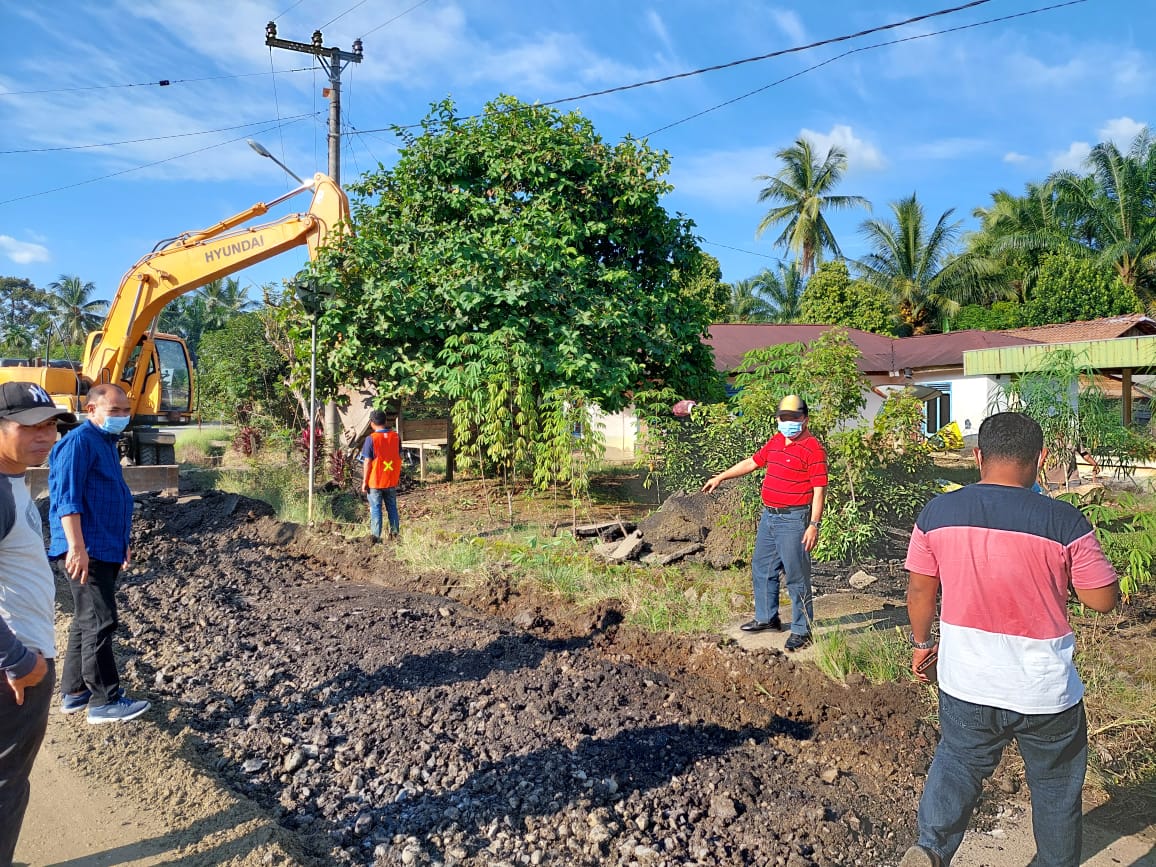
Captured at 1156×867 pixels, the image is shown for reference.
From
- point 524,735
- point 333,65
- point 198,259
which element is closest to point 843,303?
point 333,65

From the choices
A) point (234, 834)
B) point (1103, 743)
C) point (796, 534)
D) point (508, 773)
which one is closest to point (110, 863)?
point (234, 834)

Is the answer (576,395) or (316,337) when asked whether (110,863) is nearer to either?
(576,395)

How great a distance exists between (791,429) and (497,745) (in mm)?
2790

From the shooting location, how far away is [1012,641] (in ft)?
8.93

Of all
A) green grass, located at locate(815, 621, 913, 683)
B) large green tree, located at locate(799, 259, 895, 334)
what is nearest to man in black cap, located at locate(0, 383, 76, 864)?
green grass, located at locate(815, 621, 913, 683)

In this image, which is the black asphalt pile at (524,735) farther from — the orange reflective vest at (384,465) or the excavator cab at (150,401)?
the excavator cab at (150,401)

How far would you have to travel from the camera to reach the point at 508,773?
383cm

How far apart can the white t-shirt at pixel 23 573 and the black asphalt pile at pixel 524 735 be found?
134 centimetres

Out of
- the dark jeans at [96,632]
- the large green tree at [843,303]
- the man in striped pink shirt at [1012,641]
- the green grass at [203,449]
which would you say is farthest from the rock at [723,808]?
the large green tree at [843,303]

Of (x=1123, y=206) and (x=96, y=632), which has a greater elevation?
(x=1123, y=206)

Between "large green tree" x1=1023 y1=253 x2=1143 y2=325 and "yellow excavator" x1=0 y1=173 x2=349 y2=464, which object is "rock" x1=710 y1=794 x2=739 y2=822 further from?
"large green tree" x1=1023 y1=253 x2=1143 y2=325

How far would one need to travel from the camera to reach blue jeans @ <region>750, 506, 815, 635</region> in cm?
542

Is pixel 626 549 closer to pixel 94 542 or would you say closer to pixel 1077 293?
pixel 94 542

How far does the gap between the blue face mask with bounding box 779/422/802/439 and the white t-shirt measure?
4195 millimetres
